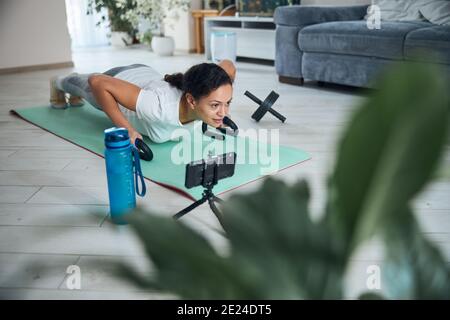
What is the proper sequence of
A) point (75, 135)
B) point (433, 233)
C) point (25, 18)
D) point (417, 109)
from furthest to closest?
1. point (25, 18)
2. point (75, 135)
3. point (433, 233)
4. point (417, 109)

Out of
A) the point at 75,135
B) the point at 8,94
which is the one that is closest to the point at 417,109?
the point at 75,135

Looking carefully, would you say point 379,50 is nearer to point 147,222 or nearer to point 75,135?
point 75,135

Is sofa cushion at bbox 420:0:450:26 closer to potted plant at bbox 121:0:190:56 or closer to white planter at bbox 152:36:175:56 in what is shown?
potted plant at bbox 121:0:190:56

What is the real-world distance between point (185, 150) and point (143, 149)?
0.26 m

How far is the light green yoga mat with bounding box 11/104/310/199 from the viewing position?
157cm

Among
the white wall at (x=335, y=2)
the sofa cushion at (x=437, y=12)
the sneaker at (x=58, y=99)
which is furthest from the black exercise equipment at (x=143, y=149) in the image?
the white wall at (x=335, y=2)

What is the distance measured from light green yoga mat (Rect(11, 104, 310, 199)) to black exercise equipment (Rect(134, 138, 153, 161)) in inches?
1.0

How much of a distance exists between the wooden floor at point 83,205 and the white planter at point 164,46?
256 centimetres

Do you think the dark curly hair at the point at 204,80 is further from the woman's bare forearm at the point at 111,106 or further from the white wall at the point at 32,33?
the white wall at the point at 32,33

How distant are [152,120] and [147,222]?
1630mm

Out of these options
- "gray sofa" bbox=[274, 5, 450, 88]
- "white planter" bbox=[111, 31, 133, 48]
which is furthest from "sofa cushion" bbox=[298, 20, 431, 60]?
"white planter" bbox=[111, 31, 133, 48]

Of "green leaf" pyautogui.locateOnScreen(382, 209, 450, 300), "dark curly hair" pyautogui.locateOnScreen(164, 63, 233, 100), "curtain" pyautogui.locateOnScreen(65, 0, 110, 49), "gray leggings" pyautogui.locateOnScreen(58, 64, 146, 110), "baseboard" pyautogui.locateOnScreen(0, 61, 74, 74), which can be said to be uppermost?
"curtain" pyautogui.locateOnScreen(65, 0, 110, 49)

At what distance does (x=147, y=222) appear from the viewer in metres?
0.20

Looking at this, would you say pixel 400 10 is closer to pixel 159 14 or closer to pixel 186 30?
pixel 159 14
